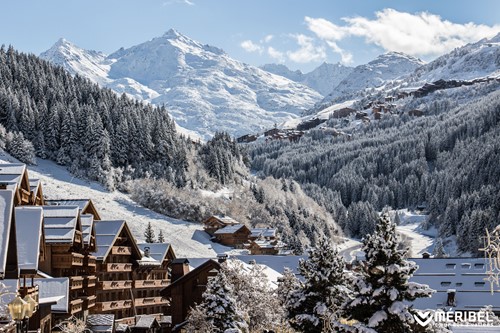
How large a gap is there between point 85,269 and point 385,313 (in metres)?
30.2

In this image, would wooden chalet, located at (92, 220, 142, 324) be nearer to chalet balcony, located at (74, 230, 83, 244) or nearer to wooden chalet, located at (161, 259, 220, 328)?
wooden chalet, located at (161, 259, 220, 328)

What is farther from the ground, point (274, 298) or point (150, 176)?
point (150, 176)

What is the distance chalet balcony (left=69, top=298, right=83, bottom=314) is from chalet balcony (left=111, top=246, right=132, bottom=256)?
13.0 meters

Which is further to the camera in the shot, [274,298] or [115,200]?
[115,200]

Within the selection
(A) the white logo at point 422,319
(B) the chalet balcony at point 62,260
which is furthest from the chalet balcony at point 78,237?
(A) the white logo at point 422,319

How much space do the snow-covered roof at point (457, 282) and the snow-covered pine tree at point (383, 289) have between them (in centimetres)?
4425

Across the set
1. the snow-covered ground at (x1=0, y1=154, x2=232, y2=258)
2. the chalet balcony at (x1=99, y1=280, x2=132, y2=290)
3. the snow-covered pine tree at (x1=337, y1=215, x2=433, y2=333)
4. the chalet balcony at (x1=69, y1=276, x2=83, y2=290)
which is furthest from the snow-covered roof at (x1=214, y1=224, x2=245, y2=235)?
the snow-covered pine tree at (x1=337, y1=215, x2=433, y2=333)

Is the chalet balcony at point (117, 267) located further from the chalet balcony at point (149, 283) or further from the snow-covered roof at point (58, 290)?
the snow-covered roof at point (58, 290)

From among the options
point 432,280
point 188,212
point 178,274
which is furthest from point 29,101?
point 432,280

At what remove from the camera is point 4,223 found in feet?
72.6

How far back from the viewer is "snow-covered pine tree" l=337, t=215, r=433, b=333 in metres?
28.6

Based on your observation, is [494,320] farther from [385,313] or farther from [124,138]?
[124,138]

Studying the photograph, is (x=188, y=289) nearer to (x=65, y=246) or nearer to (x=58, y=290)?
(x=65, y=246)

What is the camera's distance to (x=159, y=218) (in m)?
144
